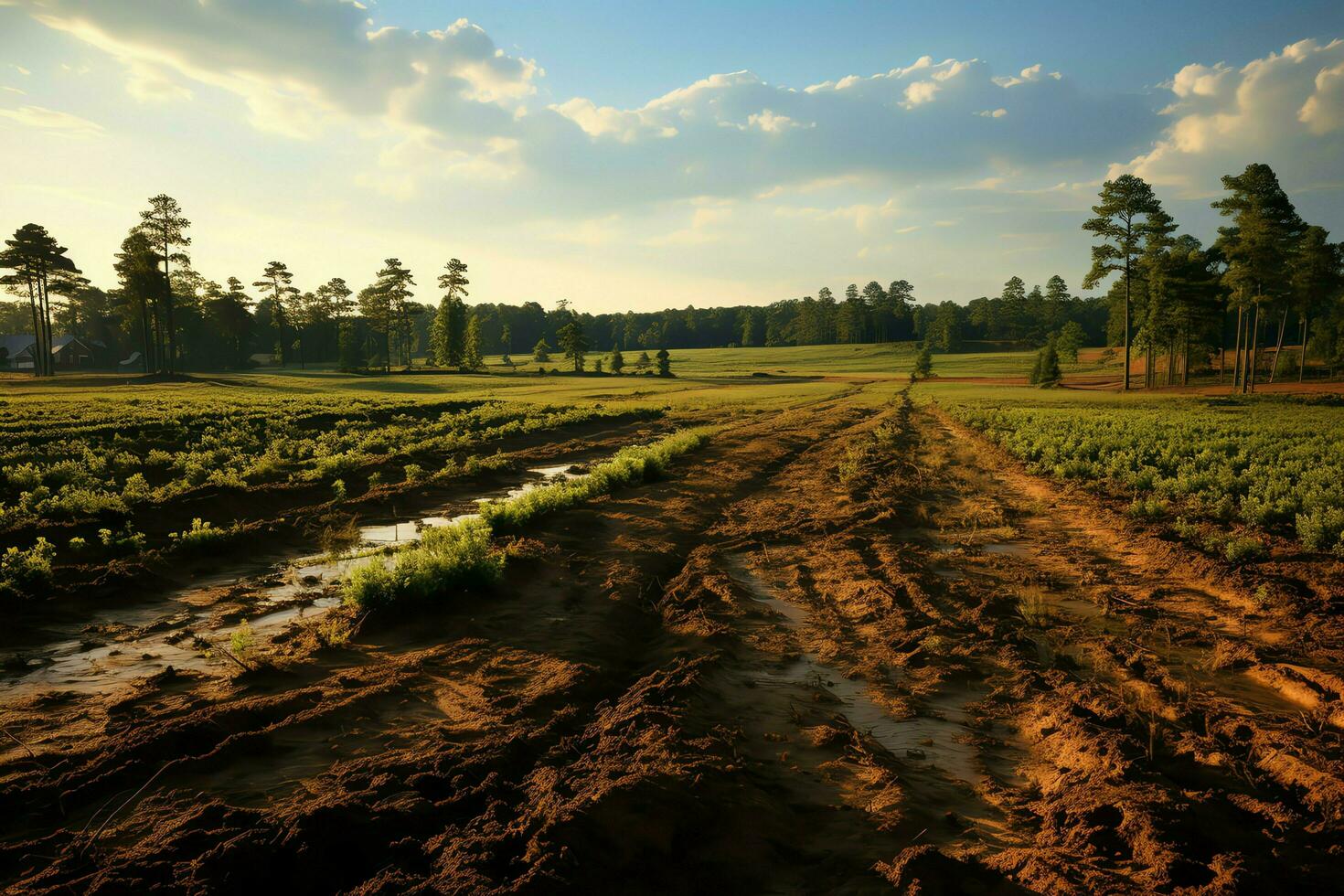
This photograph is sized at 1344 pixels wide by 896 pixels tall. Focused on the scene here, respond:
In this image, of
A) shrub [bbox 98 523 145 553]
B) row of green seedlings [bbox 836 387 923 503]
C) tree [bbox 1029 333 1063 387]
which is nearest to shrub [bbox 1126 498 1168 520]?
row of green seedlings [bbox 836 387 923 503]

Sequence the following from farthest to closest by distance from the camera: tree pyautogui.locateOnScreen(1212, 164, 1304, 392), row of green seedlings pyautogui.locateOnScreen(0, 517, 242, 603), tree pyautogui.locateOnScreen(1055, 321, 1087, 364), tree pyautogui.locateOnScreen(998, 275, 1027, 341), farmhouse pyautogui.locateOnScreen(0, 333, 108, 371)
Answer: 1. tree pyautogui.locateOnScreen(998, 275, 1027, 341)
2. tree pyautogui.locateOnScreen(1055, 321, 1087, 364)
3. farmhouse pyautogui.locateOnScreen(0, 333, 108, 371)
4. tree pyautogui.locateOnScreen(1212, 164, 1304, 392)
5. row of green seedlings pyautogui.locateOnScreen(0, 517, 242, 603)

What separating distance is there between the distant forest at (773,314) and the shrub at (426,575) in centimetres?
5213

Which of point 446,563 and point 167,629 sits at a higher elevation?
point 446,563

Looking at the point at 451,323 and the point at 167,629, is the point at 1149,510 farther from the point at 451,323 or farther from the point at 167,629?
the point at 451,323

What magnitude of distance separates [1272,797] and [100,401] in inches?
1812

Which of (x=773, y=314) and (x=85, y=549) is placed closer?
(x=85, y=549)

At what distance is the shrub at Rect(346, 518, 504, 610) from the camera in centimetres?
844

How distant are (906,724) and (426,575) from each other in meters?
5.95

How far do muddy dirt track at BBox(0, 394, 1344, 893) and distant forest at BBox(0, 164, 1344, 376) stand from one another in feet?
163

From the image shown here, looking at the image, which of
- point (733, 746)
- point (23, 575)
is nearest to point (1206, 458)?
point (733, 746)

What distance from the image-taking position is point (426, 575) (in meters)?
8.61

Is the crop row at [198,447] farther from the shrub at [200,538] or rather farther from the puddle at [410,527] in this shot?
the puddle at [410,527]

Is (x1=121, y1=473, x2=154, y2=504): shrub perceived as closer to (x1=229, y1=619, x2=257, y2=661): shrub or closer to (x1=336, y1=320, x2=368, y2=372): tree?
(x1=229, y1=619, x2=257, y2=661): shrub

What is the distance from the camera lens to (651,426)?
34.1 meters
